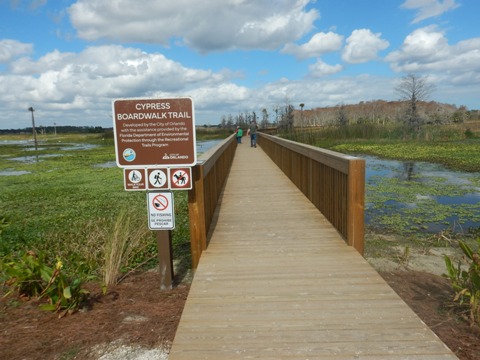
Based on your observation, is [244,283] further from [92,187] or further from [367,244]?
[92,187]

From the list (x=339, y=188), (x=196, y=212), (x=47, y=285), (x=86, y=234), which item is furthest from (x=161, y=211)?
(x=86, y=234)

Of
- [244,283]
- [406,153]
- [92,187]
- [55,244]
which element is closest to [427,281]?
[244,283]

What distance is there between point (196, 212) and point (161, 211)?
18.2 inches

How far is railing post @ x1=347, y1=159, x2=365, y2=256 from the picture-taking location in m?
4.60

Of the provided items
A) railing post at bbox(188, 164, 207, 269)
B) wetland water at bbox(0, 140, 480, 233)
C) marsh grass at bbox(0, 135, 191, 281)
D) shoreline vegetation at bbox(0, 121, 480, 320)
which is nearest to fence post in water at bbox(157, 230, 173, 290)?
railing post at bbox(188, 164, 207, 269)

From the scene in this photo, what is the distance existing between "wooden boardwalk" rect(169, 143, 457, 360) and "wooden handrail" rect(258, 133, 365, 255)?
0.72 feet

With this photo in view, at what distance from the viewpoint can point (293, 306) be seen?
3.36m

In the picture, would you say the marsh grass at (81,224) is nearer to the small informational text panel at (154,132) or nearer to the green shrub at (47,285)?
the green shrub at (47,285)

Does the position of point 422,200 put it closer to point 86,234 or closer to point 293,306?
point 86,234

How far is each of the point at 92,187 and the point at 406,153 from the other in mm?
18293

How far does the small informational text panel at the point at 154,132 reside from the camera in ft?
13.8

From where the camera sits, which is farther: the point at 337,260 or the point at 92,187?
the point at 92,187

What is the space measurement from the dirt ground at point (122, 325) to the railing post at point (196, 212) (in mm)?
479

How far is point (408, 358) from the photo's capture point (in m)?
2.60
